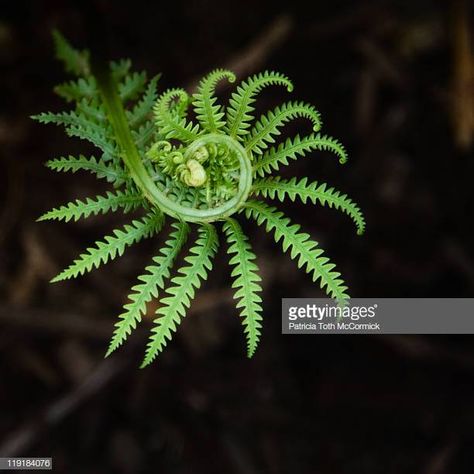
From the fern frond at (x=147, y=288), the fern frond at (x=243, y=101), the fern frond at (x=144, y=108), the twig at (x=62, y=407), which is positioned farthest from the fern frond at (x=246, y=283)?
the twig at (x=62, y=407)

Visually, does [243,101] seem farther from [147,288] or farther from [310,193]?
[147,288]

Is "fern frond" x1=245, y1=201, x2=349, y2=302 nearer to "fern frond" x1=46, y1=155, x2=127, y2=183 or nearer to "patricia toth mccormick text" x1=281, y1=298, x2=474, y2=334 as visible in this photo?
"fern frond" x1=46, y1=155, x2=127, y2=183

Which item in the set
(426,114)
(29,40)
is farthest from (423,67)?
(29,40)

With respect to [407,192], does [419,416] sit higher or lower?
lower

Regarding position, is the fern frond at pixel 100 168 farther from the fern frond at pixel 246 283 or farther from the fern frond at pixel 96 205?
the fern frond at pixel 246 283

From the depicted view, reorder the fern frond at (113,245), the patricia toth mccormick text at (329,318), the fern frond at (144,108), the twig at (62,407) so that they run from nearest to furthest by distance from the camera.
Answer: the fern frond at (113,245) → the fern frond at (144,108) → the patricia toth mccormick text at (329,318) → the twig at (62,407)

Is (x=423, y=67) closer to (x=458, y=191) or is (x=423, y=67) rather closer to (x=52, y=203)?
(x=458, y=191)

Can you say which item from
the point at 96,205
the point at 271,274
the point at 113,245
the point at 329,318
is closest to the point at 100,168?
the point at 96,205
